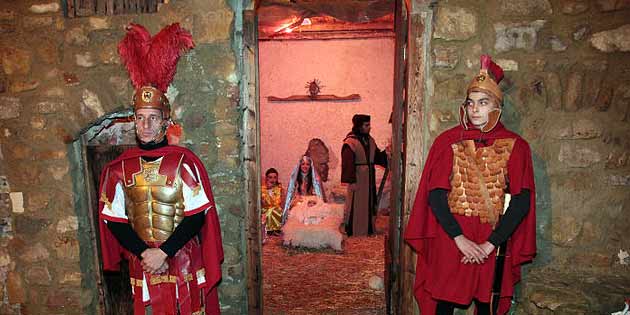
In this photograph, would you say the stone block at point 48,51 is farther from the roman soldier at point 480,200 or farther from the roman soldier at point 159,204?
the roman soldier at point 480,200

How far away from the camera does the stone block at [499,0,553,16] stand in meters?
2.42

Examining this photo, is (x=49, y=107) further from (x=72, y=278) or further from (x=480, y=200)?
(x=480, y=200)

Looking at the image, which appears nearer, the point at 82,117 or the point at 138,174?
the point at 138,174

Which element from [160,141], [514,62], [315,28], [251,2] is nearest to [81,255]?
[160,141]

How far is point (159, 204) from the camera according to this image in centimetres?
230

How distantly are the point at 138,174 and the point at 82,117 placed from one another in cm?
89

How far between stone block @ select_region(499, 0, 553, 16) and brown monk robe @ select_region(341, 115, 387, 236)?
3.38 metres

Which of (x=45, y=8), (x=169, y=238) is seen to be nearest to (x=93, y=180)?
(x=169, y=238)

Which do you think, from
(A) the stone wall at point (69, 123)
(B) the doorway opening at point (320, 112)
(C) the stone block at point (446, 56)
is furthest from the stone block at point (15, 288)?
(C) the stone block at point (446, 56)

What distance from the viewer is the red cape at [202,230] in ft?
7.69

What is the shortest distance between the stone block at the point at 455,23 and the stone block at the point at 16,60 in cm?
286

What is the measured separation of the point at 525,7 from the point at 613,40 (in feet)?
1.84

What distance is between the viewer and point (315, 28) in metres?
6.89

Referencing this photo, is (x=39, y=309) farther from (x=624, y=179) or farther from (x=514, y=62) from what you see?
(x=624, y=179)
